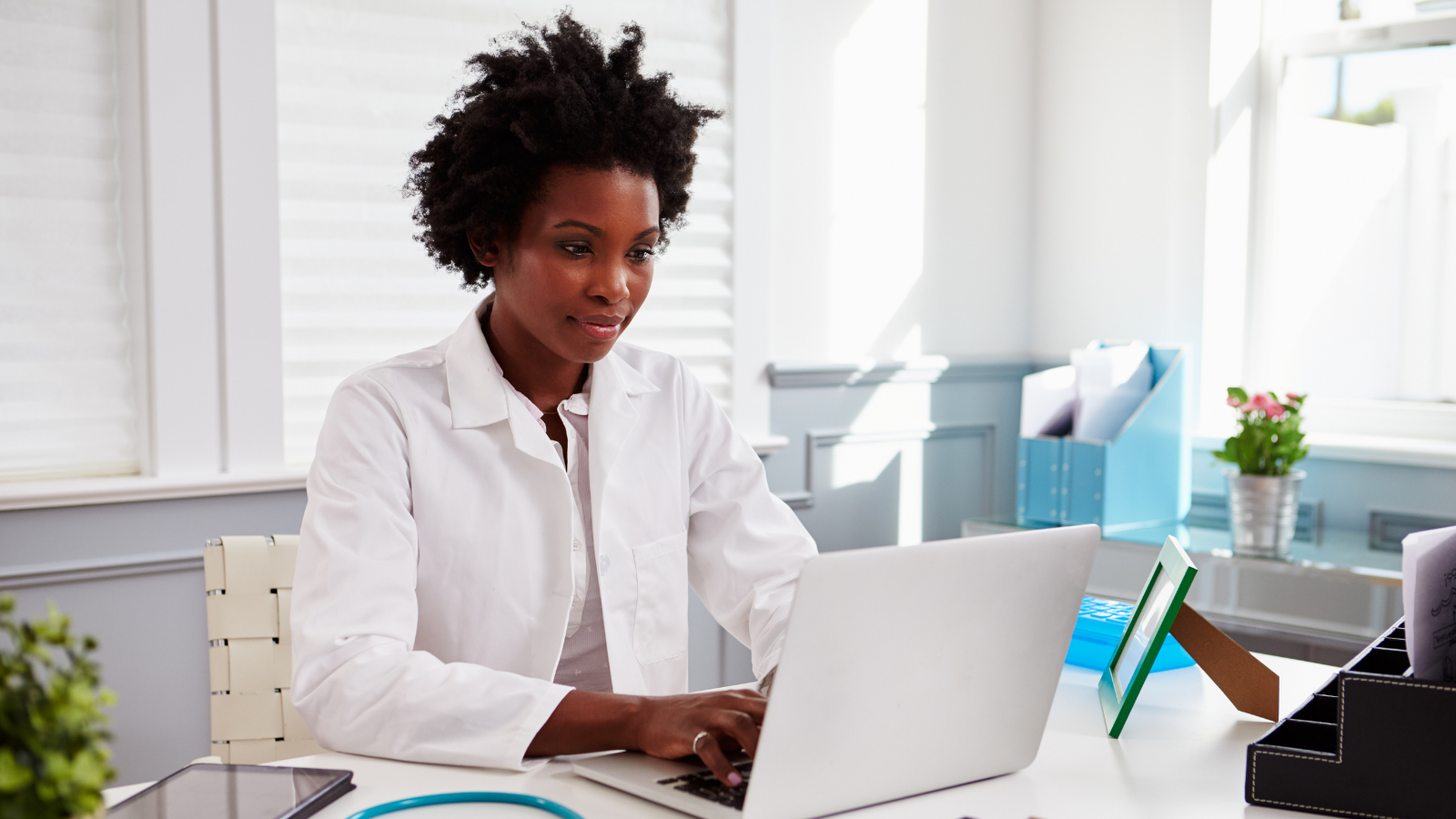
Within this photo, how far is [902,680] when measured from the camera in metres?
0.88

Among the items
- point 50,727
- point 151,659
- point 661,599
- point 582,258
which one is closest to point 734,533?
point 661,599

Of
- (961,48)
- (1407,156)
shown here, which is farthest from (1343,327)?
(961,48)

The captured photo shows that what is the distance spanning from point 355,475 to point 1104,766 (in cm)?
80

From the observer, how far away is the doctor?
1.17 meters

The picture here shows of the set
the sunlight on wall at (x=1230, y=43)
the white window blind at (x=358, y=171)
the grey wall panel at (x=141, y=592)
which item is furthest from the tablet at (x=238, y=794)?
the sunlight on wall at (x=1230, y=43)

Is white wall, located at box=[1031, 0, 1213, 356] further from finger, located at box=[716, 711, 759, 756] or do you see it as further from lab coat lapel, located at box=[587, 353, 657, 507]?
finger, located at box=[716, 711, 759, 756]

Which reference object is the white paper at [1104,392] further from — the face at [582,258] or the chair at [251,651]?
the chair at [251,651]

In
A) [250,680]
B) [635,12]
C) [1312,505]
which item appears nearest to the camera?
[250,680]

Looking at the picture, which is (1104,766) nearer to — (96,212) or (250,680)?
(250,680)

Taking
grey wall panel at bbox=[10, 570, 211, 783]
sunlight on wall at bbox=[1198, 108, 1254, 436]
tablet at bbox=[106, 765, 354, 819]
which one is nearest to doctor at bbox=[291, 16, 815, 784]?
tablet at bbox=[106, 765, 354, 819]

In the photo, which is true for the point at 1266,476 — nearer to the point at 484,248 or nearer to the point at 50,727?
the point at 484,248

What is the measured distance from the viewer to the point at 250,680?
1.39 meters

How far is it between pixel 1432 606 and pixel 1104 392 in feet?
5.61

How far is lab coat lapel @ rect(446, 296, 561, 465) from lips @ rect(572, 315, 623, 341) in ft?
0.41
